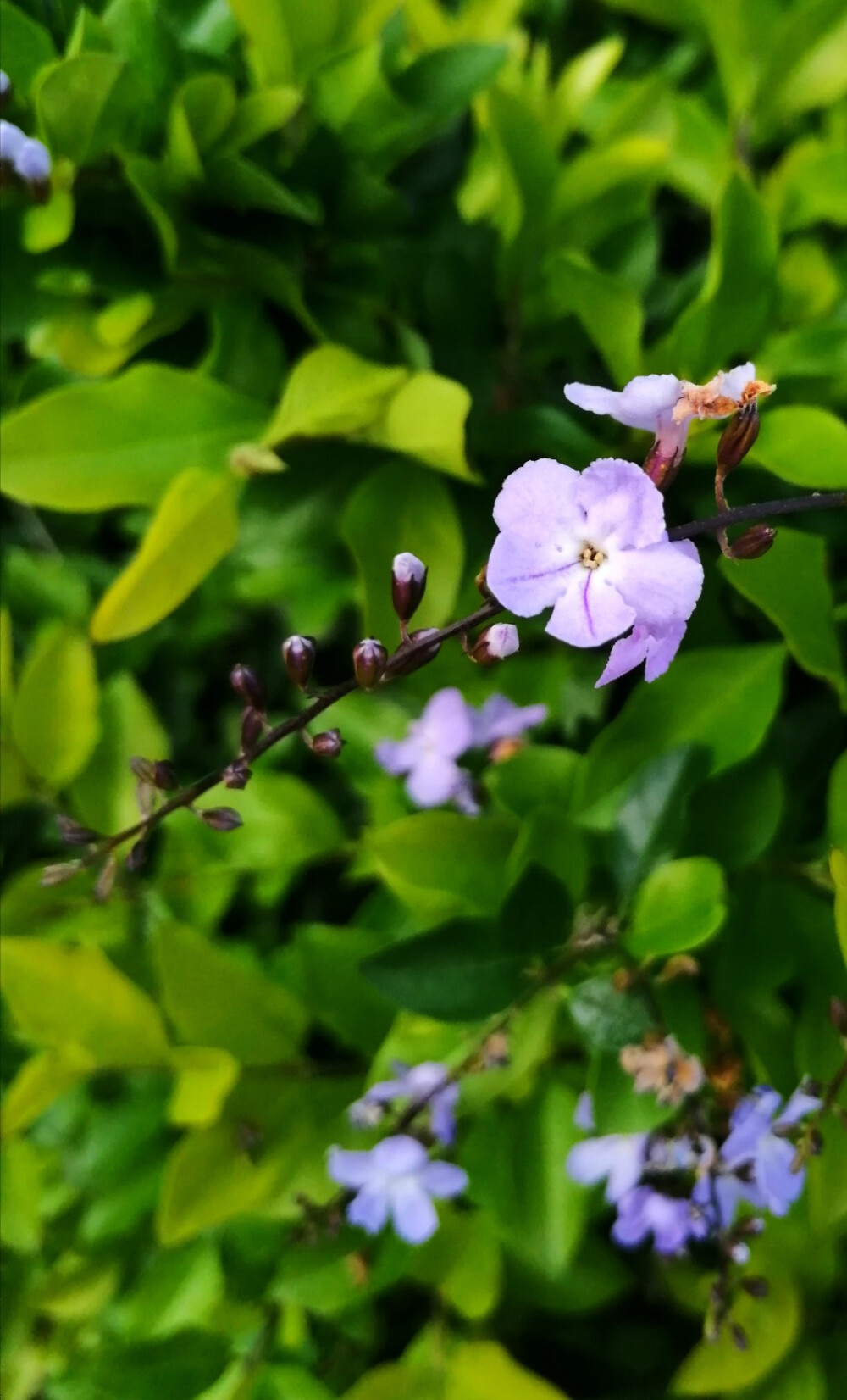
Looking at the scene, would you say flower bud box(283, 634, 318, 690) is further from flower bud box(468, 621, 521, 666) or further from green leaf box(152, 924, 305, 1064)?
green leaf box(152, 924, 305, 1064)

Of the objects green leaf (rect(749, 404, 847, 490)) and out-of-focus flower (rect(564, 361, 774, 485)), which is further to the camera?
green leaf (rect(749, 404, 847, 490))

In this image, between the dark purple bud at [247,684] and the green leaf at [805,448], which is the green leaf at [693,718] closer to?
the green leaf at [805,448]

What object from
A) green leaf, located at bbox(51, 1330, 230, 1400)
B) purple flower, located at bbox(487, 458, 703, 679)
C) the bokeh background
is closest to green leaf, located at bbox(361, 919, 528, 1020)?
the bokeh background

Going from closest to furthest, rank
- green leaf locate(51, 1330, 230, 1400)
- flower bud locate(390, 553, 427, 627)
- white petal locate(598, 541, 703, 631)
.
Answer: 1. white petal locate(598, 541, 703, 631)
2. flower bud locate(390, 553, 427, 627)
3. green leaf locate(51, 1330, 230, 1400)

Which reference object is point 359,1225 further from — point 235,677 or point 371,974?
point 235,677

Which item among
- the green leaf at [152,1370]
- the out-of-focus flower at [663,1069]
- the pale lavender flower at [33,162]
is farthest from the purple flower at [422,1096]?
the pale lavender flower at [33,162]

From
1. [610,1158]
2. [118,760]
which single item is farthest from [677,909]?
[118,760]
